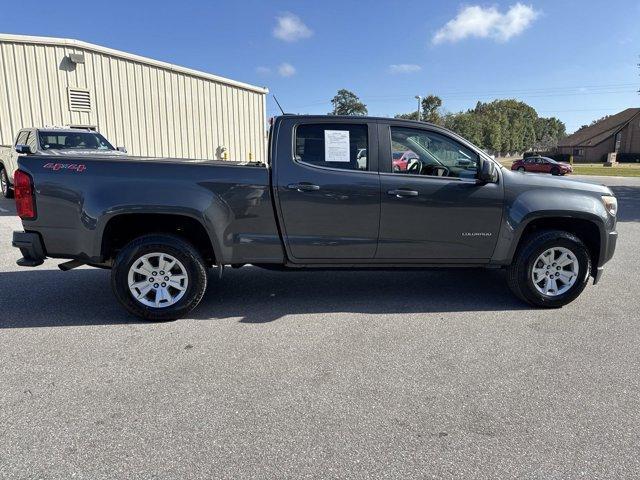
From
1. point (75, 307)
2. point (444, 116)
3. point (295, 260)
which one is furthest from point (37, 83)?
point (444, 116)

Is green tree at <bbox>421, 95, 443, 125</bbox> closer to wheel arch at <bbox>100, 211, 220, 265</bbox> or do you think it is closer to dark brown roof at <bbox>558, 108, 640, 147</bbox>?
dark brown roof at <bbox>558, 108, 640, 147</bbox>

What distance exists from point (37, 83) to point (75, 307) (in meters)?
13.0

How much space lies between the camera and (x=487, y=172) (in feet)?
13.5

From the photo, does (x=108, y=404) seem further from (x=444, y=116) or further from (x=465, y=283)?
(x=444, y=116)

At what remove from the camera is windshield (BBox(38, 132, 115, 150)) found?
10664 millimetres

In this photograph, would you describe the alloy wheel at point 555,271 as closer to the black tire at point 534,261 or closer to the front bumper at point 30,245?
the black tire at point 534,261

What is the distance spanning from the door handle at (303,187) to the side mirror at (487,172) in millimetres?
1555

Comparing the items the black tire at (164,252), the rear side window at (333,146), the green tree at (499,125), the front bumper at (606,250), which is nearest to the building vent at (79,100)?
the black tire at (164,252)

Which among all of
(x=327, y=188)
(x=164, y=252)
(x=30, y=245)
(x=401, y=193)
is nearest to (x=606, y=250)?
(x=401, y=193)

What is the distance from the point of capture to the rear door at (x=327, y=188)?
409 centimetres

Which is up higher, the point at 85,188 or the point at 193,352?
the point at 85,188

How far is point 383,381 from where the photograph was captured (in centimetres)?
306

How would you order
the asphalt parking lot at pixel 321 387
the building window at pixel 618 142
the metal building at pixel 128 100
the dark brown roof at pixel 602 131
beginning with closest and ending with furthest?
the asphalt parking lot at pixel 321 387 → the metal building at pixel 128 100 → the building window at pixel 618 142 → the dark brown roof at pixel 602 131

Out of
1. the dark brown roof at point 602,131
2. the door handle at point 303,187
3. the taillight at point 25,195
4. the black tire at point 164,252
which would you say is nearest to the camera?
the taillight at point 25,195
